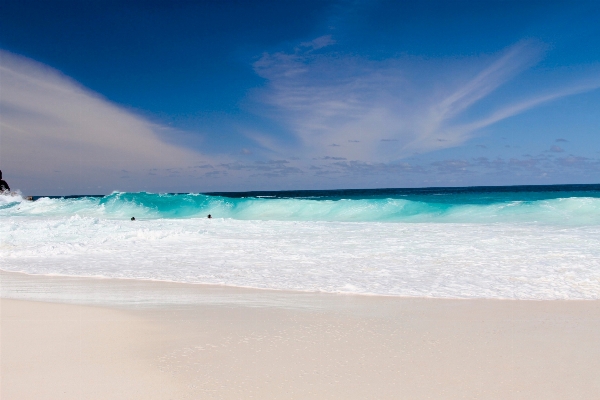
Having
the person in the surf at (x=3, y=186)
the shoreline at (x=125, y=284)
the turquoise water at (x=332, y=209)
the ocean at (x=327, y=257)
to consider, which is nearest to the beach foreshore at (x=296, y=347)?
the shoreline at (x=125, y=284)

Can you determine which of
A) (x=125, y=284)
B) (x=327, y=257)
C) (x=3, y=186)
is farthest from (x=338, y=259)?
(x=3, y=186)

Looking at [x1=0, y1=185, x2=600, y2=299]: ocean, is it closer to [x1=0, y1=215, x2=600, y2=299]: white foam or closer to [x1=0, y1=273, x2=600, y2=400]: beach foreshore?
[x1=0, y1=215, x2=600, y2=299]: white foam

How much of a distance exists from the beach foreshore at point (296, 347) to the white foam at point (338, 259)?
2.68 ft

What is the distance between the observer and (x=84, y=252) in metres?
9.91

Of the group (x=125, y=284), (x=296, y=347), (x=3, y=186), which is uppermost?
(x=3, y=186)

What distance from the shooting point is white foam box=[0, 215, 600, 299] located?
241 inches

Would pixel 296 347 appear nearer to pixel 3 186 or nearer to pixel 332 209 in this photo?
pixel 332 209

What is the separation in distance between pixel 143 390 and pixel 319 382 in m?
1.22

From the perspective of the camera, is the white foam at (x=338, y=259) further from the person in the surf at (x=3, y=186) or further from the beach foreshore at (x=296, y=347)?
the person in the surf at (x=3, y=186)

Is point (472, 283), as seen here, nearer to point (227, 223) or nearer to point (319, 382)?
point (319, 382)

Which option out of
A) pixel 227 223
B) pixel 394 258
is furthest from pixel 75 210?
pixel 394 258

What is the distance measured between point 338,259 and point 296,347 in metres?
4.77

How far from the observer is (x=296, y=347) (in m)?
3.66

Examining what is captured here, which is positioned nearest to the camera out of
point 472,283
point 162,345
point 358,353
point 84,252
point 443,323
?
point 358,353
